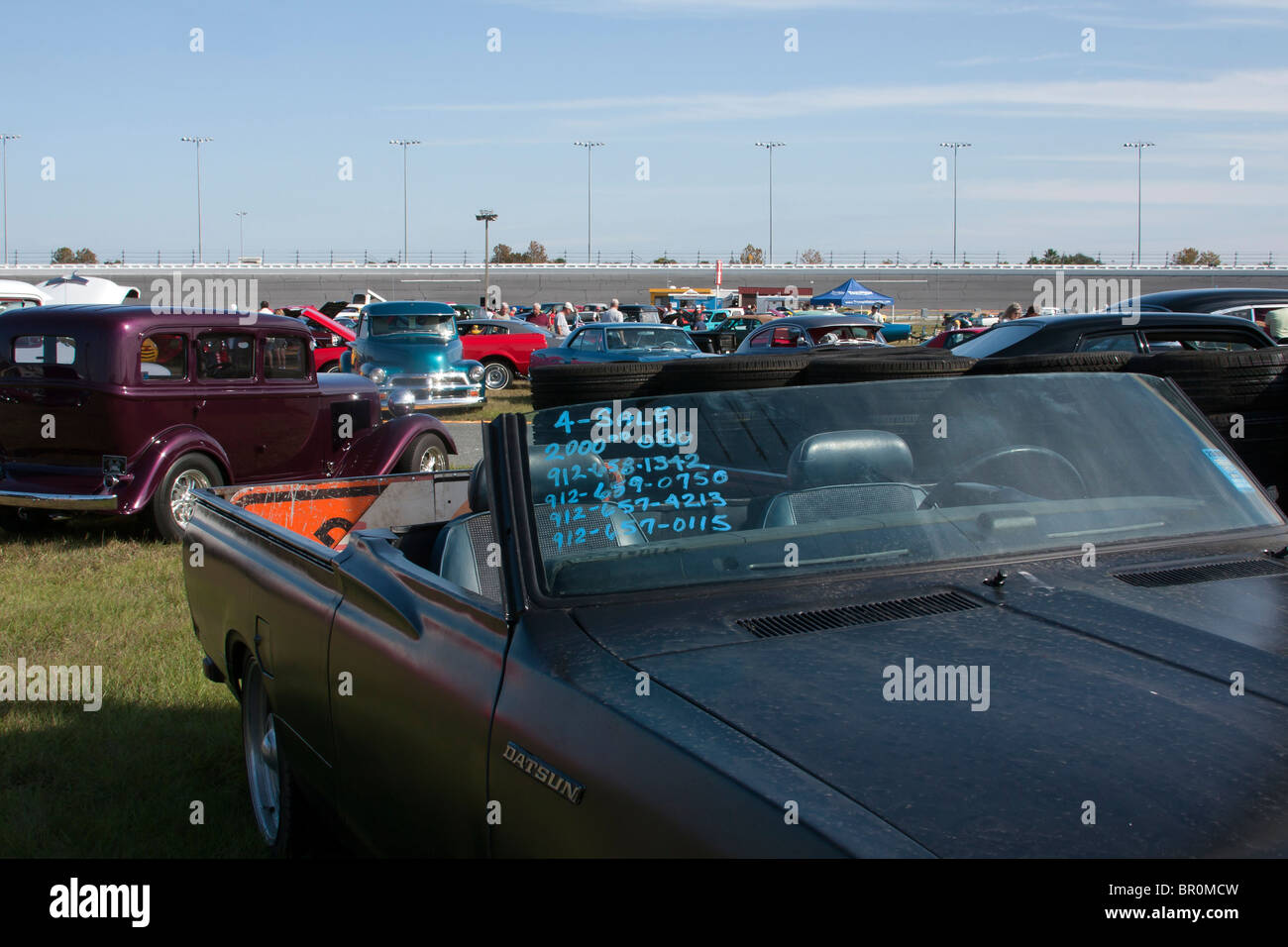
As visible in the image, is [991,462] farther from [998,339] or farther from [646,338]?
[646,338]

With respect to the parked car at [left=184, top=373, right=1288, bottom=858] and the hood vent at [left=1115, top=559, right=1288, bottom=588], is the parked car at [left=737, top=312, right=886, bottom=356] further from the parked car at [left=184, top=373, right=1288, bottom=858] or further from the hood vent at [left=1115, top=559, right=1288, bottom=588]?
the hood vent at [left=1115, top=559, right=1288, bottom=588]

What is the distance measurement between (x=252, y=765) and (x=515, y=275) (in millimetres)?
93403

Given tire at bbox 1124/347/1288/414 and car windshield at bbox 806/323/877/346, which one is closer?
tire at bbox 1124/347/1288/414

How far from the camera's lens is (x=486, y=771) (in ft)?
6.97

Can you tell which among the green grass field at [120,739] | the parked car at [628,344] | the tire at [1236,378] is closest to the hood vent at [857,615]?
→ the green grass field at [120,739]

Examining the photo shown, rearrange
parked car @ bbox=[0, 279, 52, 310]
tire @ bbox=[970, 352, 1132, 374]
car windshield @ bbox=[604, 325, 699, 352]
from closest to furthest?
tire @ bbox=[970, 352, 1132, 374] → car windshield @ bbox=[604, 325, 699, 352] → parked car @ bbox=[0, 279, 52, 310]

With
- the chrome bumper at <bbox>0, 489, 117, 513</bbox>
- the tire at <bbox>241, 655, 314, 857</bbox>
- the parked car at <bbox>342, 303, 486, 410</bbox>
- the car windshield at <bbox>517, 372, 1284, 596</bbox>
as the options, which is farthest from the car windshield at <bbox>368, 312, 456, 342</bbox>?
the car windshield at <bbox>517, 372, 1284, 596</bbox>

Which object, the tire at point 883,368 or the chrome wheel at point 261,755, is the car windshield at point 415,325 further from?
the chrome wheel at point 261,755

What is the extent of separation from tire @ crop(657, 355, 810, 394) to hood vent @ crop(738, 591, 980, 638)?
207 inches

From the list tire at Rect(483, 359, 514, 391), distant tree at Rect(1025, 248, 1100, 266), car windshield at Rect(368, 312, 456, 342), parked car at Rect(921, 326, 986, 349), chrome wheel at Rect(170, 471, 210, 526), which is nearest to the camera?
chrome wheel at Rect(170, 471, 210, 526)

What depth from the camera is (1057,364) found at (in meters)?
6.68

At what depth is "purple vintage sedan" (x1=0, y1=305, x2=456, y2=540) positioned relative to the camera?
8.35 meters

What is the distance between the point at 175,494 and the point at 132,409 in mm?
702

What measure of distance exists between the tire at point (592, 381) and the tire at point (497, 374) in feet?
53.2
